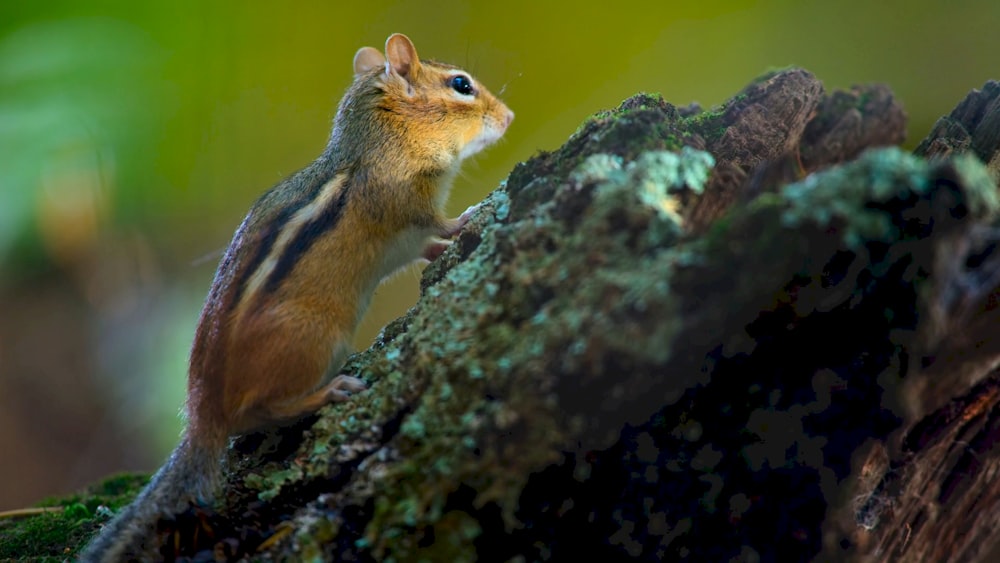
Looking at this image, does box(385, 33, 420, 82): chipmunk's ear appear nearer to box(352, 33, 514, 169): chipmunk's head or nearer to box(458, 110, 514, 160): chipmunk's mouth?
box(352, 33, 514, 169): chipmunk's head

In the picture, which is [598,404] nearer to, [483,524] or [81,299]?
[483,524]

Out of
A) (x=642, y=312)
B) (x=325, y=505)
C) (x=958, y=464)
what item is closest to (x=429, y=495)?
(x=325, y=505)

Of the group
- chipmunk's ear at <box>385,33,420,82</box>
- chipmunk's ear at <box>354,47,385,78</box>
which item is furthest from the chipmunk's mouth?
chipmunk's ear at <box>354,47,385,78</box>

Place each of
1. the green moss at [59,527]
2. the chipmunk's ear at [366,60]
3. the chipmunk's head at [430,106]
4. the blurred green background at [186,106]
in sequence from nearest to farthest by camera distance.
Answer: the green moss at [59,527]
the chipmunk's head at [430,106]
the chipmunk's ear at [366,60]
the blurred green background at [186,106]

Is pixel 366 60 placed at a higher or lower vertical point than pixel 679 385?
higher

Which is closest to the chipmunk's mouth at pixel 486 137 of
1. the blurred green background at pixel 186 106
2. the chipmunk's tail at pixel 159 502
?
the chipmunk's tail at pixel 159 502

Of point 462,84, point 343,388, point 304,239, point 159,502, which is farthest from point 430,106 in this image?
point 159,502

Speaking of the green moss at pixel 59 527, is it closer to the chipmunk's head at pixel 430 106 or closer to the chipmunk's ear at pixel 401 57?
the chipmunk's head at pixel 430 106

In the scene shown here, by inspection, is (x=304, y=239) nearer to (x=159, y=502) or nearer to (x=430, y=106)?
(x=159, y=502)
